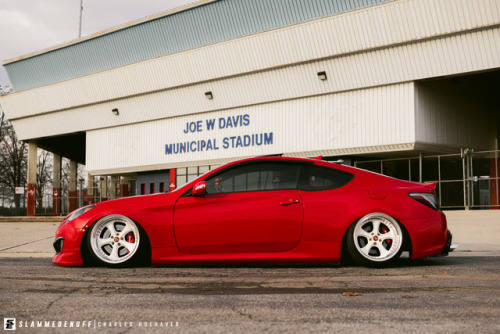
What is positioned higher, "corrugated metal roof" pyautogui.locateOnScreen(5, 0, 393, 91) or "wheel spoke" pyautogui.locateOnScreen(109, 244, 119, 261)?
"corrugated metal roof" pyautogui.locateOnScreen(5, 0, 393, 91)

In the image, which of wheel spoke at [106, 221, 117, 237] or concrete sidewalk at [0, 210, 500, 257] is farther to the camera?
concrete sidewalk at [0, 210, 500, 257]

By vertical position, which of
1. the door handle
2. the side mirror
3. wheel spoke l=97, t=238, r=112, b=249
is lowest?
wheel spoke l=97, t=238, r=112, b=249

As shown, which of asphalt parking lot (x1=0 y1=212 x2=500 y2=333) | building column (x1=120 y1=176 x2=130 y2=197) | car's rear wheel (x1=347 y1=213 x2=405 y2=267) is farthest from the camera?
building column (x1=120 y1=176 x2=130 y2=197)

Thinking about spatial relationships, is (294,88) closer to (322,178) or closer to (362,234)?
(322,178)

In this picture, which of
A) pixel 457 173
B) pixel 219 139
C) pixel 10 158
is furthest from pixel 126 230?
pixel 10 158

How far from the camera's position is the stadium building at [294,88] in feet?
75.9

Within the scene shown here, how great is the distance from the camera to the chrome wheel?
6.49 m

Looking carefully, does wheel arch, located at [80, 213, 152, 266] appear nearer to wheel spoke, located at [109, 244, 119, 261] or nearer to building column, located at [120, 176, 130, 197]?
wheel spoke, located at [109, 244, 119, 261]

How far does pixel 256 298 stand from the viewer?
433 centimetres

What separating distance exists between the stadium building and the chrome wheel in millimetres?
18644

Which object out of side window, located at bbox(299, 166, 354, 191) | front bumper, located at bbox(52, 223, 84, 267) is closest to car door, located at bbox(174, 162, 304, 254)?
side window, located at bbox(299, 166, 354, 191)

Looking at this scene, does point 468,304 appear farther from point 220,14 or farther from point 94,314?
point 220,14

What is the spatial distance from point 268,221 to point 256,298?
2059 mm

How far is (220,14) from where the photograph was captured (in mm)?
27875
